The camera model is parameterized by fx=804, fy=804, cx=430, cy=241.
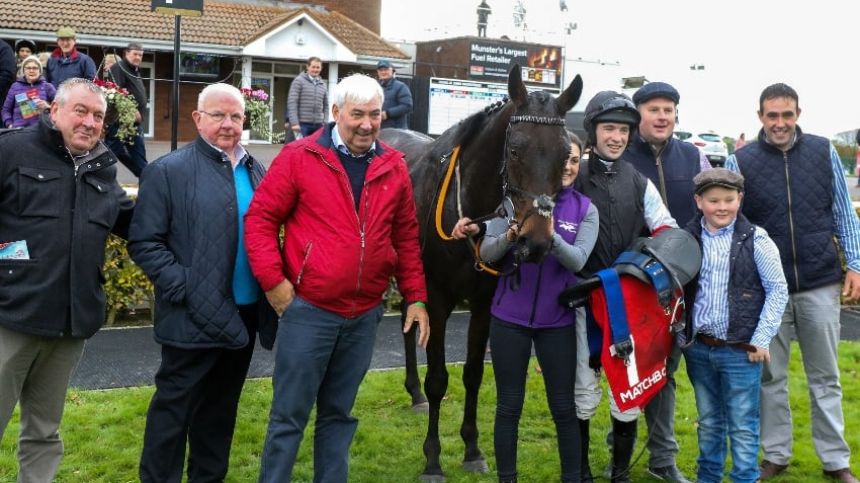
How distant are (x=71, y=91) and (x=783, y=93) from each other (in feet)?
11.7

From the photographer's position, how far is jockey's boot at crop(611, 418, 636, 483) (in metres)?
4.12

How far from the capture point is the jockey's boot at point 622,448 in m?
4.12

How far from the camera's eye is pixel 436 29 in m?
36.3

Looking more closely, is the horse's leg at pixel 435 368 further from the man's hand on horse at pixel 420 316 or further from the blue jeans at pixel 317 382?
the blue jeans at pixel 317 382

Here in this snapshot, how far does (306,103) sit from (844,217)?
957cm

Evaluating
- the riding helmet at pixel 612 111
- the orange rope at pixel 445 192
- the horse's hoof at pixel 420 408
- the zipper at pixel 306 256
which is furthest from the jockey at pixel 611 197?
the horse's hoof at pixel 420 408

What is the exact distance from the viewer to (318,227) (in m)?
3.34

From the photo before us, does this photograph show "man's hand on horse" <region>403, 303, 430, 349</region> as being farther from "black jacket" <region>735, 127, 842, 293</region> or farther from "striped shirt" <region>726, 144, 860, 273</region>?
"striped shirt" <region>726, 144, 860, 273</region>

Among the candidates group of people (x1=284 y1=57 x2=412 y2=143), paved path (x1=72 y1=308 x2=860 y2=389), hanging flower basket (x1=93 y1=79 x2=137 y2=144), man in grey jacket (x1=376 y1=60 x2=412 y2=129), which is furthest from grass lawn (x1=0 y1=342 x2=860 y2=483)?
group of people (x1=284 y1=57 x2=412 y2=143)

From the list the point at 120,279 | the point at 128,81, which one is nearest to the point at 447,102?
the point at 128,81

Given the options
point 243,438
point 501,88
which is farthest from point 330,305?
point 501,88

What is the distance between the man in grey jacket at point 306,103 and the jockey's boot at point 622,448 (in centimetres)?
934

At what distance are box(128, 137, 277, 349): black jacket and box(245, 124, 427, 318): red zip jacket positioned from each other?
24 cm

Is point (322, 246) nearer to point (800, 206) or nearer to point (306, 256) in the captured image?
point (306, 256)
